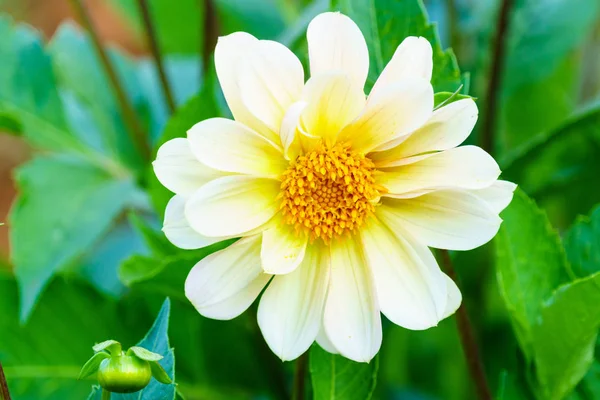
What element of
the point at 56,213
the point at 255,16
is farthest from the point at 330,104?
the point at 255,16

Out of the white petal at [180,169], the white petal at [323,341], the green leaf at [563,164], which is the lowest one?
the green leaf at [563,164]

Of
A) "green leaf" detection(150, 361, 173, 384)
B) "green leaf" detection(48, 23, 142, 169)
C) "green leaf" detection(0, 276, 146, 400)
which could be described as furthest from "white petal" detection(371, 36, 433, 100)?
"green leaf" detection(48, 23, 142, 169)

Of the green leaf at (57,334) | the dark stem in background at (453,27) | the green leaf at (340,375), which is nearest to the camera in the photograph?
the green leaf at (340,375)

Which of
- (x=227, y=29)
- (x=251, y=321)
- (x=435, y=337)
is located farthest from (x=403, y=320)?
(x=227, y=29)

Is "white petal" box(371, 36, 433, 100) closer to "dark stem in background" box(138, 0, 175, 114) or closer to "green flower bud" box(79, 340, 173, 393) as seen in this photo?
"green flower bud" box(79, 340, 173, 393)

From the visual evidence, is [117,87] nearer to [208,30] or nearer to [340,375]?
[208,30]

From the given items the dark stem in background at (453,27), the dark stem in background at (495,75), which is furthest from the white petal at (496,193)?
the dark stem in background at (453,27)

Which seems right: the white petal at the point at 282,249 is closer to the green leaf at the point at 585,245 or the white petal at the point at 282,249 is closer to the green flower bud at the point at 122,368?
the green flower bud at the point at 122,368
